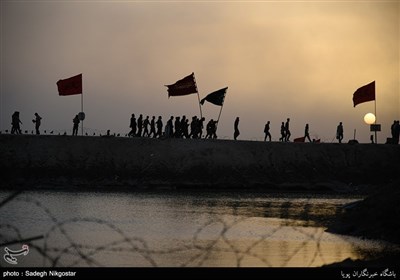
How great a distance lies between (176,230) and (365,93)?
29.7 meters

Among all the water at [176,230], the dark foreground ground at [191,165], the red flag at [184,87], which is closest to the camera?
the water at [176,230]

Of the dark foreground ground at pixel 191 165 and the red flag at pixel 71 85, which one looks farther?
the dark foreground ground at pixel 191 165

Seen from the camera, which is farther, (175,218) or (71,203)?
(71,203)

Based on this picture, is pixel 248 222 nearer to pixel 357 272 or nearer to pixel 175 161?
pixel 357 272

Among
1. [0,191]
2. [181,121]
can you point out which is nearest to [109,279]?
[0,191]

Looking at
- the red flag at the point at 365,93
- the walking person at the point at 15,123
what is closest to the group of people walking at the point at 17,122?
the walking person at the point at 15,123

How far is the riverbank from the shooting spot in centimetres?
5719

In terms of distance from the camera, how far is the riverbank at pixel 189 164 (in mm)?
57188

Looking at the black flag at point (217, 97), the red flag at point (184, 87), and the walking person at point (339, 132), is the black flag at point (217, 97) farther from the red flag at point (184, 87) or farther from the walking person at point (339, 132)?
the walking person at point (339, 132)

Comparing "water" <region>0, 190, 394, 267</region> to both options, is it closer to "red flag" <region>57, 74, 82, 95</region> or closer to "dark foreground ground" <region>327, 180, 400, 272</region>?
"dark foreground ground" <region>327, 180, 400, 272</region>

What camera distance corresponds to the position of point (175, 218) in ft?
117

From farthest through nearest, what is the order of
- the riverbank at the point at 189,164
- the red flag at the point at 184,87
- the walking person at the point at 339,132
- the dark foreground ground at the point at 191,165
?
1. the walking person at the point at 339,132
2. the riverbank at the point at 189,164
3. the dark foreground ground at the point at 191,165
4. the red flag at the point at 184,87

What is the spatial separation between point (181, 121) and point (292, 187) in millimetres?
8864

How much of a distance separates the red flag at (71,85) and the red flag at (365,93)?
16.5 m
